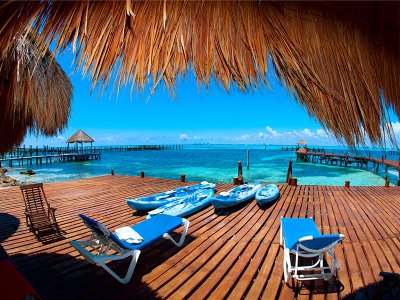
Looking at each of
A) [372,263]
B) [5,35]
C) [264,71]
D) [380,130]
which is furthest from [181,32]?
[372,263]

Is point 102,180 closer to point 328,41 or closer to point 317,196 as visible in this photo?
point 317,196

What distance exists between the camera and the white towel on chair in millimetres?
3807

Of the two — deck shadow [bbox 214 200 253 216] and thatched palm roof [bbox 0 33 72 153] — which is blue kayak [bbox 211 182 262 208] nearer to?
deck shadow [bbox 214 200 253 216]

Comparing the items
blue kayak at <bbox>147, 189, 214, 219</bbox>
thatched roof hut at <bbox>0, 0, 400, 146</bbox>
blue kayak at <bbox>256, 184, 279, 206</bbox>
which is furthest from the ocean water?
thatched roof hut at <bbox>0, 0, 400, 146</bbox>

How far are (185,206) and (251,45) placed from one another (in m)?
5.53

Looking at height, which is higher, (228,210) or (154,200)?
(154,200)

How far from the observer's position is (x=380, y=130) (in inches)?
58.4

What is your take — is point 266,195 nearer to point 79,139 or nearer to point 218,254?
point 218,254

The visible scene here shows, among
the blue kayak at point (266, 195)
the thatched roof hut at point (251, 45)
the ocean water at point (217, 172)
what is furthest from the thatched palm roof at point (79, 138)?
the thatched roof hut at point (251, 45)

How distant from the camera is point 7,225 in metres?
5.64

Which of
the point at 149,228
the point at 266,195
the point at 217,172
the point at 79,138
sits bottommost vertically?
the point at 217,172

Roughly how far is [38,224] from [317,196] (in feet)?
26.8

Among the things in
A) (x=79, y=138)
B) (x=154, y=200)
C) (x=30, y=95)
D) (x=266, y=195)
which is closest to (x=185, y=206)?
(x=154, y=200)

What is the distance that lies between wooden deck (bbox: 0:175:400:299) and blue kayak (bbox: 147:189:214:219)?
0.77 ft
